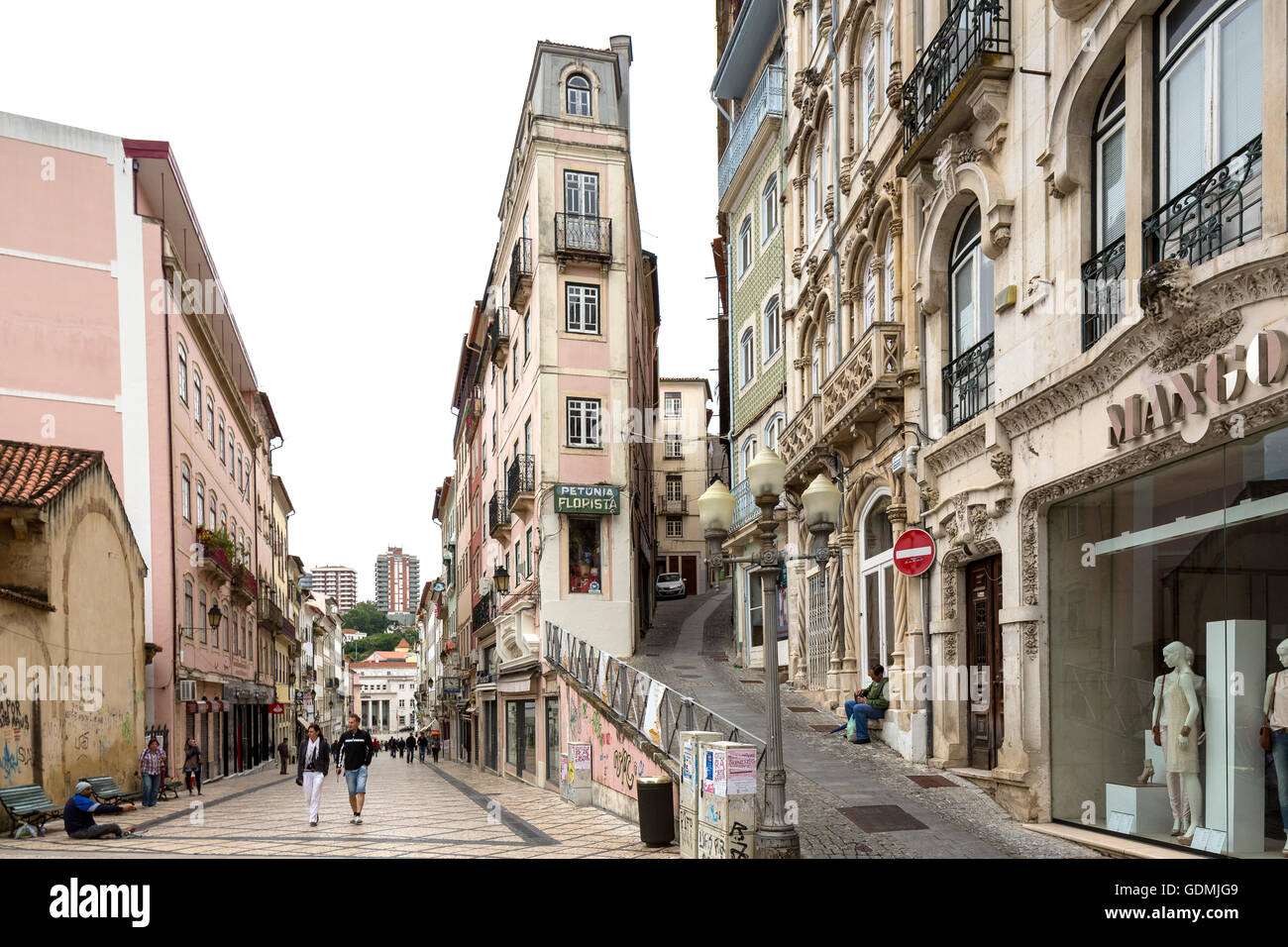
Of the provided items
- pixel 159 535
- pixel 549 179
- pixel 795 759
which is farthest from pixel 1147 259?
pixel 159 535

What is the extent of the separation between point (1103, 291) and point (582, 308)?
1864 centimetres

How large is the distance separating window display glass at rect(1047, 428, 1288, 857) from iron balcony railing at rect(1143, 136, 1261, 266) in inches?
64.7

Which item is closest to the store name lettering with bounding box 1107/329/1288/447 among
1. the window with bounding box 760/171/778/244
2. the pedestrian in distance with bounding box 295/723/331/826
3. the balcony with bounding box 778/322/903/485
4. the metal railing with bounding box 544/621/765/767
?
the metal railing with bounding box 544/621/765/767

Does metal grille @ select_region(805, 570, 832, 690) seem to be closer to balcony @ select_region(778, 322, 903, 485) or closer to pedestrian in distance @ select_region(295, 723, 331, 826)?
balcony @ select_region(778, 322, 903, 485)

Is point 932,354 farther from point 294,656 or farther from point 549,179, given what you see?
point 294,656

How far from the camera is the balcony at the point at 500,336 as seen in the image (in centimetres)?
3262

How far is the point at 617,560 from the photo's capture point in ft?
86.3

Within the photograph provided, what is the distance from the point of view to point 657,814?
12.3 m

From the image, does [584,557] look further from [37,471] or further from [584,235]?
[37,471]

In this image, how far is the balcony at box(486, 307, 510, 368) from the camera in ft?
107

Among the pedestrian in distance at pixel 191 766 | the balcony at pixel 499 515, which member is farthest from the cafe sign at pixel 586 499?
the pedestrian in distance at pixel 191 766

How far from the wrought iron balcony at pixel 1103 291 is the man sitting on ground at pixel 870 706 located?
658cm

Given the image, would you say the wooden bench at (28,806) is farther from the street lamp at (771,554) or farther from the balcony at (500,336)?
the balcony at (500,336)

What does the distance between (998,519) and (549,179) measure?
1879 centimetres
